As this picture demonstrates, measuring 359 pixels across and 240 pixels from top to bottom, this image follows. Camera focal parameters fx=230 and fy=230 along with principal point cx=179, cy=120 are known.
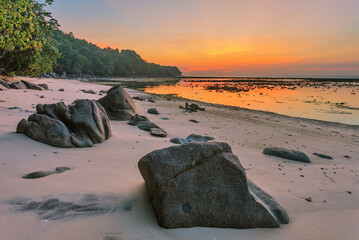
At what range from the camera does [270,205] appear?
350 cm

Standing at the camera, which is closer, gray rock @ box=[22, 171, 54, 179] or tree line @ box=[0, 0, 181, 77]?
gray rock @ box=[22, 171, 54, 179]

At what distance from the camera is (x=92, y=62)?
11875cm

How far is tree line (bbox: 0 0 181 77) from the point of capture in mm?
8417

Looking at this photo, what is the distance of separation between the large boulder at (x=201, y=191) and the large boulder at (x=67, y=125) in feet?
9.91

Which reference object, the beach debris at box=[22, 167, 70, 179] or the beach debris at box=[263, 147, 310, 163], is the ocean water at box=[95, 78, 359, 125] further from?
the beach debris at box=[22, 167, 70, 179]

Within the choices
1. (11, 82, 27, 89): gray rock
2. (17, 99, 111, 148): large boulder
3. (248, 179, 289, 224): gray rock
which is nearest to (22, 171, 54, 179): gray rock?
(17, 99, 111, 148): large boulder

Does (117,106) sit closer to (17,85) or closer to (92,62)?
(17,85)

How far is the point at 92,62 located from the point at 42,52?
109 meters

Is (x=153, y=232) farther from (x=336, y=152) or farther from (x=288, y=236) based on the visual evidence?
(x=336, y=152)

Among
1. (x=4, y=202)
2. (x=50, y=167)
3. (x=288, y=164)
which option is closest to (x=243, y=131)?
(x=288, y=164)

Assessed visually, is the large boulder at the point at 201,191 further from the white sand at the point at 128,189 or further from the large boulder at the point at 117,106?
the large boulder at the point at 117,106

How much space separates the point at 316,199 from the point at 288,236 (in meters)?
1.83

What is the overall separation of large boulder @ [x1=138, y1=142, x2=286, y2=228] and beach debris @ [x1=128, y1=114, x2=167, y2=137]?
16.9 ft

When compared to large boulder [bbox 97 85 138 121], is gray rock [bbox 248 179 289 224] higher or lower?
lower
